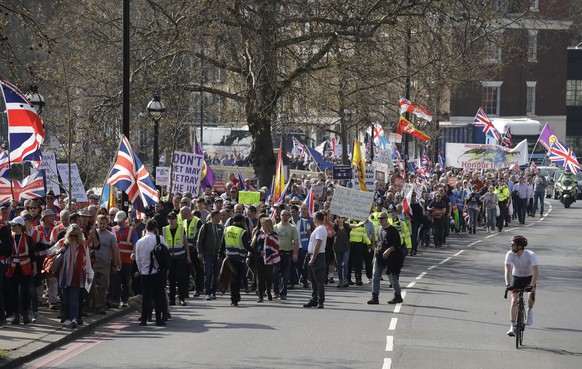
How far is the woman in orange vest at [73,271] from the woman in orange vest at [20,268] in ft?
1.61

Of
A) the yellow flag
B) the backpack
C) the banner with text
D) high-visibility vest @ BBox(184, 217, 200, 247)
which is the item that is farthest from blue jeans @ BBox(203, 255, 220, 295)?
the banner with text

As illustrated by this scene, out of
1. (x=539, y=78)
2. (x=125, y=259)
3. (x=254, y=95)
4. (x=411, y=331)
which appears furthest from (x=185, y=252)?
(x=539, y=78)

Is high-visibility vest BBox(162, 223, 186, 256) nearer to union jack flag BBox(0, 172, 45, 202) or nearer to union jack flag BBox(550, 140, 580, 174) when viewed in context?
union jack flag BBox(0, 172, 45, 202)

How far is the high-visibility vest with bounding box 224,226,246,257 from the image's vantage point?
20.3m

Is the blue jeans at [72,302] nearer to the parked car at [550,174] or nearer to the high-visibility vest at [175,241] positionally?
the high-visibility vest at [175,241]

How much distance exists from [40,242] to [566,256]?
697 inches

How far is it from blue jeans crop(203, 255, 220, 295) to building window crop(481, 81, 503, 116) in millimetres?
60465

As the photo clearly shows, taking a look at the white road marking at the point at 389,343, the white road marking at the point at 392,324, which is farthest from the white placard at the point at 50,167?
the white road marking at the point at 389,343

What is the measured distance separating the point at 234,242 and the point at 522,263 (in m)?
5.79

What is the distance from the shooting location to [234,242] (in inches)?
800

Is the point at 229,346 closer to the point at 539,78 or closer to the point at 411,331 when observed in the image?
the point at 411,331

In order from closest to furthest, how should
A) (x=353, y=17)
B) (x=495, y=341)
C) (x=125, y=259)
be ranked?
1. (x=495, y=341)
2. (x=125, y=259)
3. (x=353, y=17)

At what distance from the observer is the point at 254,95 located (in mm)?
30781

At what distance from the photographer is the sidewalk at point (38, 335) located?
14.1m
